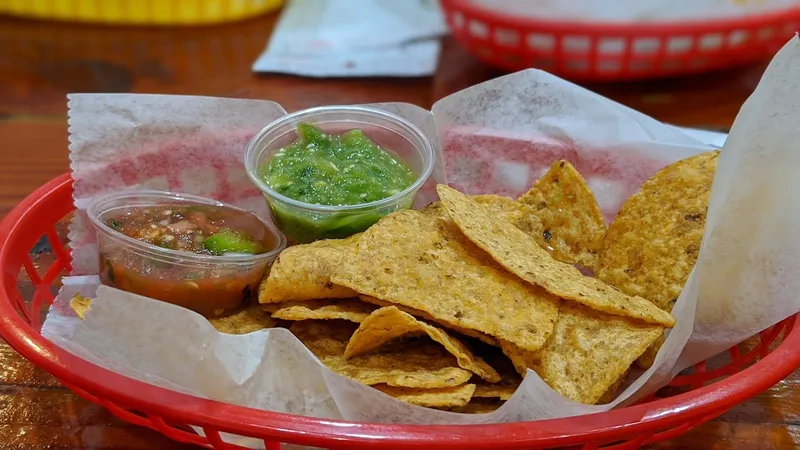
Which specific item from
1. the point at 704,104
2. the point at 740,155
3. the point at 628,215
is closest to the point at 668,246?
the point at 628,215

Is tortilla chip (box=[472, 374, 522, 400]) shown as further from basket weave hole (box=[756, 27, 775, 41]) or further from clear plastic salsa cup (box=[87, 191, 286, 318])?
basket weave hole (box=[756, 27, 775, 41])

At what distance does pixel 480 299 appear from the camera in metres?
1.39

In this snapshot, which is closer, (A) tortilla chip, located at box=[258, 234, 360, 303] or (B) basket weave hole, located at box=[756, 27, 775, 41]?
(A) tortilla chip, located at box=[258, 234, 360, 303]

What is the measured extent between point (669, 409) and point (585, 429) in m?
0.14

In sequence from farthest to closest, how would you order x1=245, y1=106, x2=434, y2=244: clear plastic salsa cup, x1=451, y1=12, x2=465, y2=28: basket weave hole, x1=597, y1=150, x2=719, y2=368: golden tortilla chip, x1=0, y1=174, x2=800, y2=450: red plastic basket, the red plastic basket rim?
x1=451, y1=12, x2=465, y2=28: basket weave hole
the red plastic basket rim
x1=245, y1=106, x2=434, y2=244: clear plastic salsa cup
x1=597, y1=150, x2=719, y2=368: golden tortilla chip
x1=0, y1=174, x2=800, y2=450: red plastic basket

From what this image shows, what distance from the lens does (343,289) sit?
144 centimetres

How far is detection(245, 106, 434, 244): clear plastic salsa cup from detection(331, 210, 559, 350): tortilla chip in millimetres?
113

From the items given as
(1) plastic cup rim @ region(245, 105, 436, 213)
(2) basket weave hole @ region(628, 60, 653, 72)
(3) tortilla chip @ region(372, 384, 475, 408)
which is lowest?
(2) basket weave hole @ region(628, 60, 653, 72)

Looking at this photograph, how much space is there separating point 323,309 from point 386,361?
0.16m

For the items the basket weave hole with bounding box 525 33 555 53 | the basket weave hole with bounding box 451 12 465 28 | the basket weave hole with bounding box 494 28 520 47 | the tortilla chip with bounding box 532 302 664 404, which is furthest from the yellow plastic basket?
the tortilla chip with bounding box 532 302 664 404

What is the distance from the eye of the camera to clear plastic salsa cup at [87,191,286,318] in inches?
58.2

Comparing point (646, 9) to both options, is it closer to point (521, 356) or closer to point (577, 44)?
point (577, 44)

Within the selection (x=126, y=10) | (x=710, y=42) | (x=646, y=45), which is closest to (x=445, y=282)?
(x=646, y=45)

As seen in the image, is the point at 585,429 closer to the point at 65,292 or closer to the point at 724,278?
the point at 724,278
